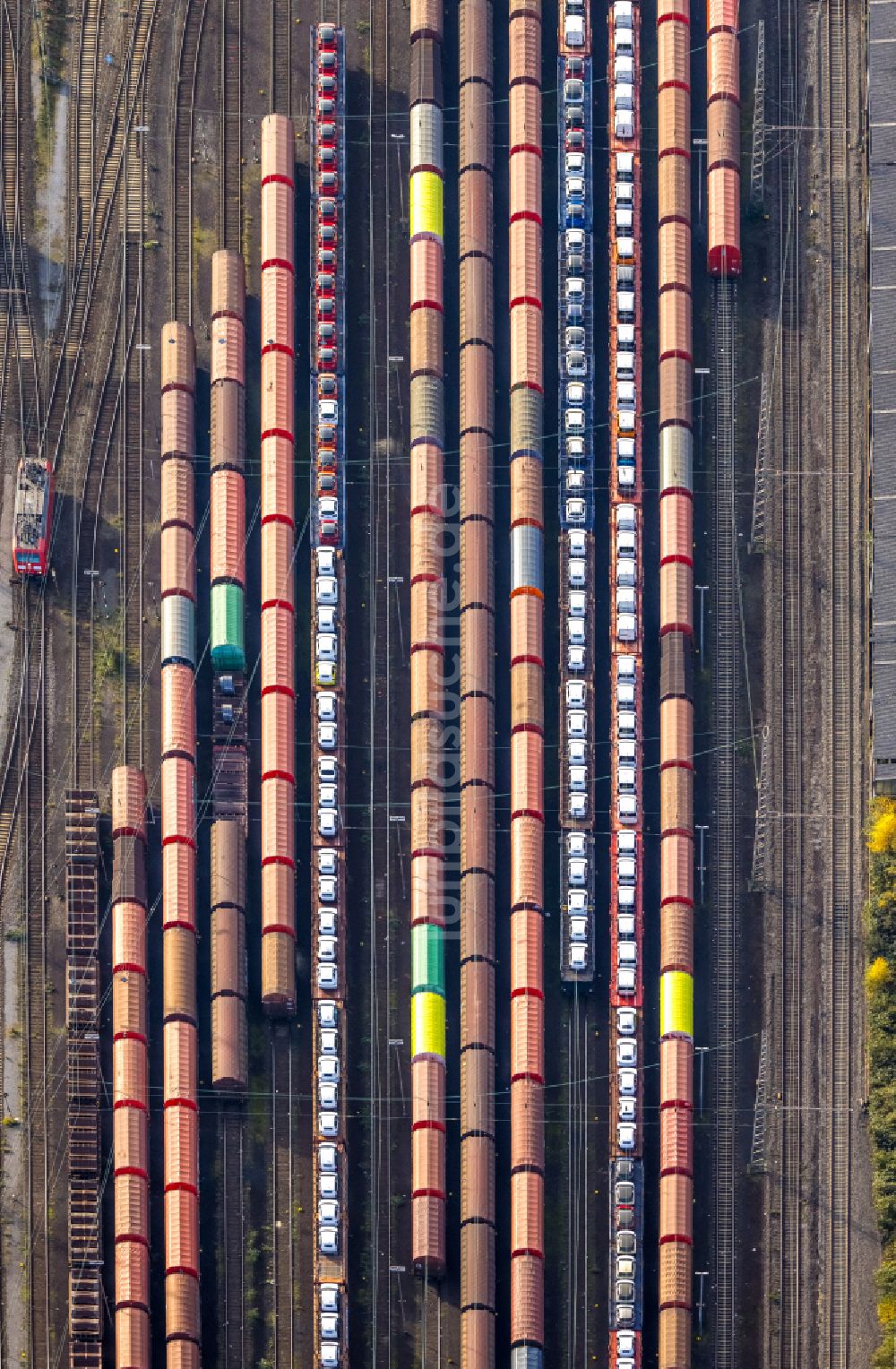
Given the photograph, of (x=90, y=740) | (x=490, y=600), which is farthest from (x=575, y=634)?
(x=90, y=740)

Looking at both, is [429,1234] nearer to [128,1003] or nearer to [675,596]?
[128,1003]

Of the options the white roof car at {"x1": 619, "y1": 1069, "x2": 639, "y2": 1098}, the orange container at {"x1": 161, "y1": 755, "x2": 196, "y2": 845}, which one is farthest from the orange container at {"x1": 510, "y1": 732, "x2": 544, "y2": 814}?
the orange container at {"x1": 161, "y1": 755, "x2": 196, "y2": 845}

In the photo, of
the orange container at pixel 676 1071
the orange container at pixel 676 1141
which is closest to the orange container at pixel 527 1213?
the orange container at pixel 676 1141

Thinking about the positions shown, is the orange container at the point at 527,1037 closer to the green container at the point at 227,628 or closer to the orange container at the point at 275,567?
the green container at the point at 227,628

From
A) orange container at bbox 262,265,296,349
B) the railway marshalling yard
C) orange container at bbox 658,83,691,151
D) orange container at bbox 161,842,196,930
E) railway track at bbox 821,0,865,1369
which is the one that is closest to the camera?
the railway marshalling yard

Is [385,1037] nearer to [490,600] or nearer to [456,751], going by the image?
[456,751]

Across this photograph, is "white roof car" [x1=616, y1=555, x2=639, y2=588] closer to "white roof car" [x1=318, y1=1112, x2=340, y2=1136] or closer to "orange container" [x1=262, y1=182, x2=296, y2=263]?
"orange container" [x1=262, y1=182, x2=296, y2=263]
